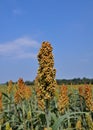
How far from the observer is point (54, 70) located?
10.0 ft

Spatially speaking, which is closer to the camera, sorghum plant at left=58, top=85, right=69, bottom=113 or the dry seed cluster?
the dry seed cluster

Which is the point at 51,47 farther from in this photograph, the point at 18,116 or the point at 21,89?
the point at 18,116

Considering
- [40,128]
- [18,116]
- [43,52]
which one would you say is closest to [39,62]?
[43,52]

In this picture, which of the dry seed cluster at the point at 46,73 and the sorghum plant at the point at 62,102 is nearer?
the dry seed cluster at the point at 46,73

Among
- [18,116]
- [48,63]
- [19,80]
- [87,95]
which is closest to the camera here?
[48,63]

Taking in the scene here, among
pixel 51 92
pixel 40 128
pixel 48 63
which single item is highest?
pixel 48 63

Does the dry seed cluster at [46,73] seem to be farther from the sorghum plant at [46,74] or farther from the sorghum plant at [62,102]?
the sorghum plant at [62,102]

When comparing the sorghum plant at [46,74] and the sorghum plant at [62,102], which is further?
the sorghum plant at [62,102]

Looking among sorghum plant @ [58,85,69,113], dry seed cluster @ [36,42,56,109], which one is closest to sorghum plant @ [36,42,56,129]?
dry seed cluster @ [36,42,56,109]

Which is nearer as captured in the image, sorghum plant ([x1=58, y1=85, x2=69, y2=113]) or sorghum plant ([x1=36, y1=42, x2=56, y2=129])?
sorghum plant ([x1=36, y1=42, x2=56, y2=129])

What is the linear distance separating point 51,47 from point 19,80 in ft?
10.2

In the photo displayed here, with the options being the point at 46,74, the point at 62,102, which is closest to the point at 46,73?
the point at 46,74

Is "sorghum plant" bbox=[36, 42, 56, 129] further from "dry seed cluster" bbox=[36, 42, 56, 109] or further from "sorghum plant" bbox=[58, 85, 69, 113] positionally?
"sorghum plant" bbox=[58, 85, 69, 113]

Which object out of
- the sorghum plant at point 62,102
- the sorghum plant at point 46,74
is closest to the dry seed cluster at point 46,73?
the sorghum plant at point 46,74
